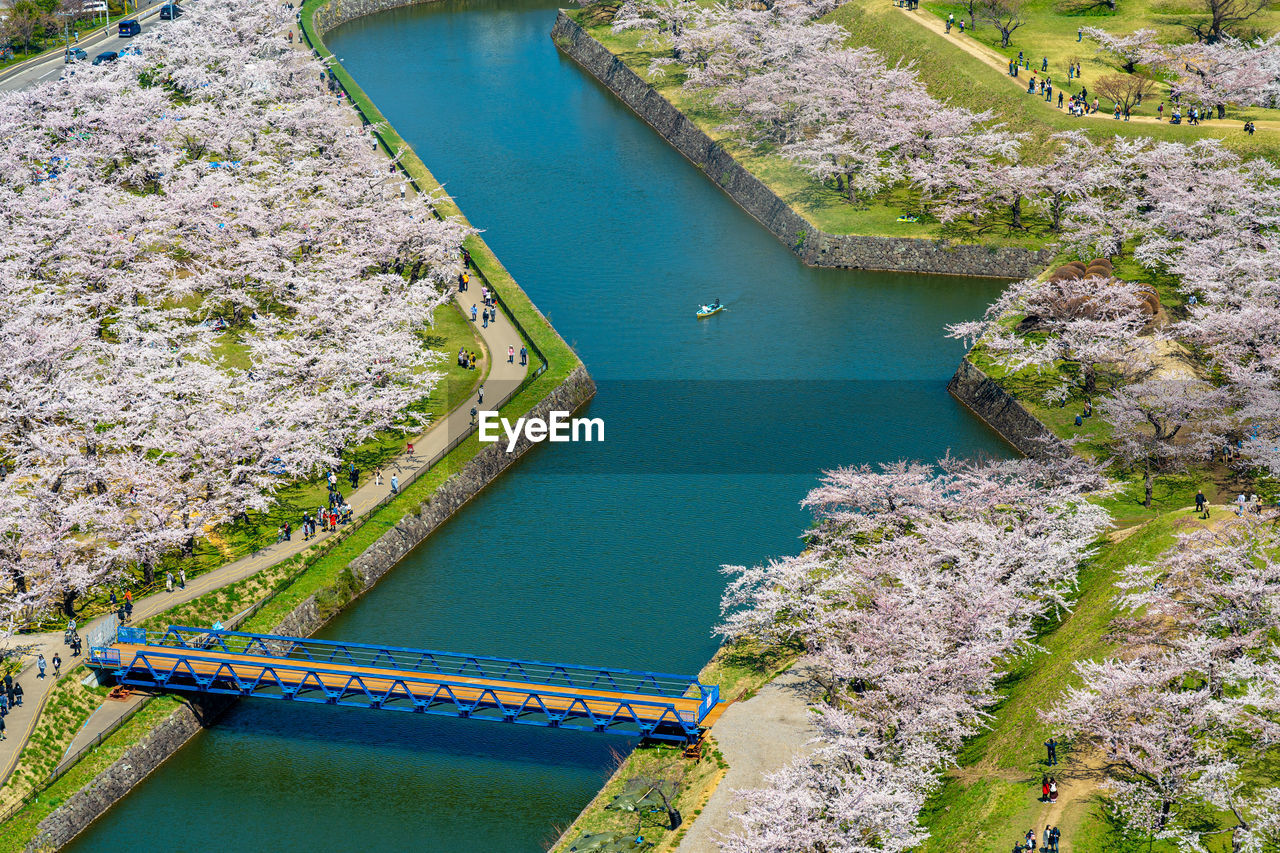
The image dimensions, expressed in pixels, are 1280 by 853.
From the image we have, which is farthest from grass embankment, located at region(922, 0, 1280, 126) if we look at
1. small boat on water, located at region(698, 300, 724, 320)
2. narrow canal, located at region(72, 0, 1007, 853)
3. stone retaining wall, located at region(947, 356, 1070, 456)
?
stone retaining wall, located at region(947, 356, 1070, 456)

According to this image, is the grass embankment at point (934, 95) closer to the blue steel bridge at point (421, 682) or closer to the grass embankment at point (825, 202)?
the grass embankment at point (825, 202)

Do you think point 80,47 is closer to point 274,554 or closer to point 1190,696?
point 274,554

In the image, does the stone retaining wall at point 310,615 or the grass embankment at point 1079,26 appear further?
the grass embankment at point 1079,26

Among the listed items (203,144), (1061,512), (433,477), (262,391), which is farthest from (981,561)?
(203,144)

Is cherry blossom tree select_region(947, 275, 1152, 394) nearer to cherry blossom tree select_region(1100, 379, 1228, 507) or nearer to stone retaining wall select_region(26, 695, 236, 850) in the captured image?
cherry blossom tree select_region(1100, 379, 1228, 507)

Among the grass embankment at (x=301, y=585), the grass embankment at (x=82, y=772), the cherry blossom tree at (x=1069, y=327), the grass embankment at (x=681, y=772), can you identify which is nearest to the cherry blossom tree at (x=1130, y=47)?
the cherry blossom tree at (x=1069, y=327)

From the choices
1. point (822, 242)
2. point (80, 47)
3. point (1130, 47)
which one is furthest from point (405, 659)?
point (80, 47)
